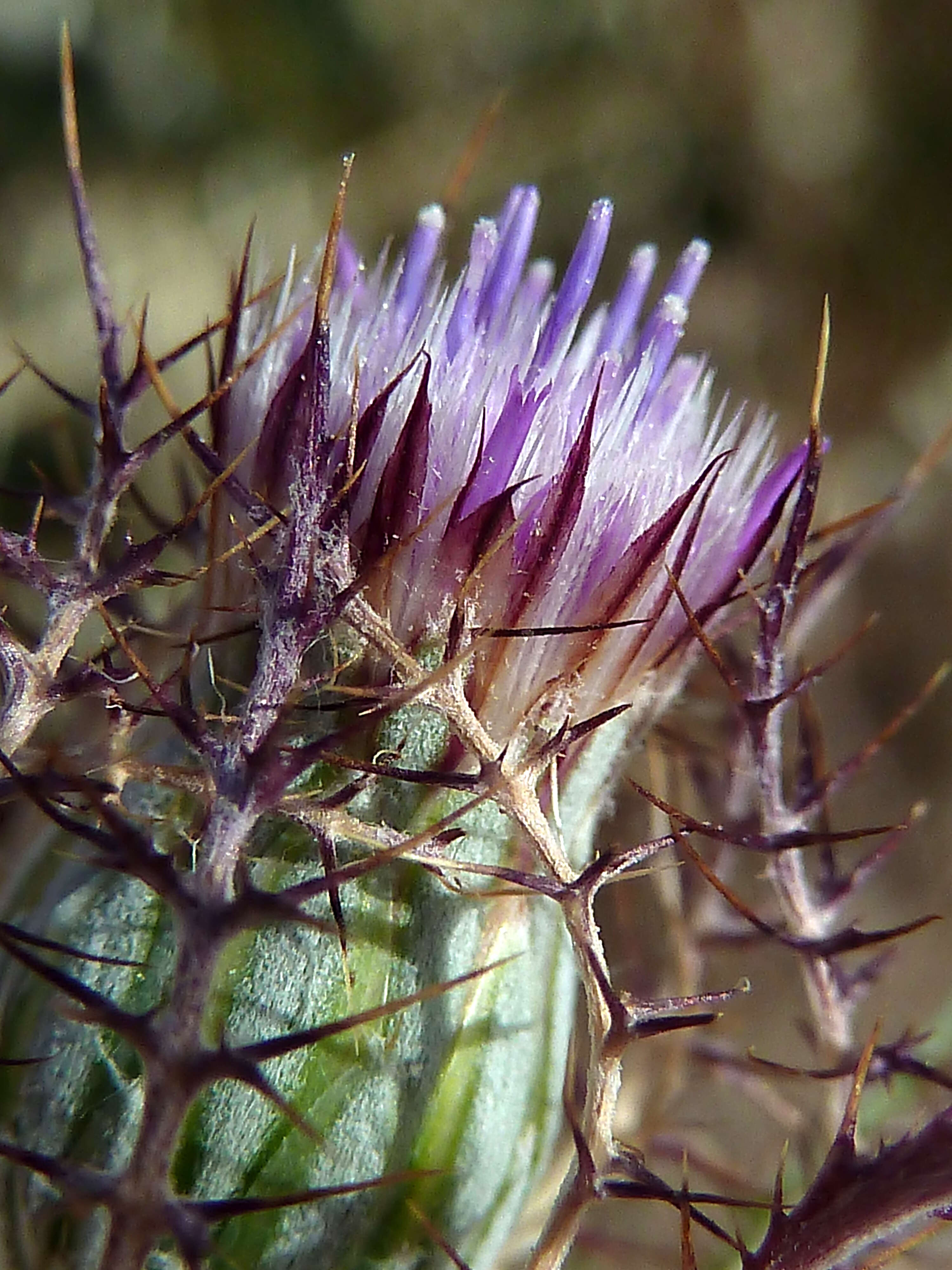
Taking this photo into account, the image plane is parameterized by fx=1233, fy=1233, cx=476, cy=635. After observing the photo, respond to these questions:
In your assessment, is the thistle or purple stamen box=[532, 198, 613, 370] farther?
purple stamen box=[532, 198, 613, 370]

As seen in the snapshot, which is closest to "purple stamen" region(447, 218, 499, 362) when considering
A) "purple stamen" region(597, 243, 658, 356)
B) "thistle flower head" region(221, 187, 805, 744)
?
"thistle flower head" region(221, 187, 805, 744)

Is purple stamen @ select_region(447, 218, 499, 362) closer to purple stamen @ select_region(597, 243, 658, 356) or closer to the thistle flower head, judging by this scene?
the thistle flower head

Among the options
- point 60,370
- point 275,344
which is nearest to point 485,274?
point 275,344

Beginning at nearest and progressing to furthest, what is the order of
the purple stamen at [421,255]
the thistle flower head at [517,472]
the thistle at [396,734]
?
the thistle at [396,734] < the thistle flower head at [517,472] < the purple stamen at [421,255]

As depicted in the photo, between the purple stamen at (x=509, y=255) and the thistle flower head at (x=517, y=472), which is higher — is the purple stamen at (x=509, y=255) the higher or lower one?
the higher one

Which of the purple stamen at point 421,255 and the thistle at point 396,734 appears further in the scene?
the purple stamen at point 421,255

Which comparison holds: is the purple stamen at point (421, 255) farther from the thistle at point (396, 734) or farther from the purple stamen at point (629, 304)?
the purple stamen at point (629, 304)

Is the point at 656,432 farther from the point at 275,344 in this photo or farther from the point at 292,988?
the point at 292,988

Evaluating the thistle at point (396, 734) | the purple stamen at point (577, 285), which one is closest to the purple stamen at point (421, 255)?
the thistle at point (396, 734)

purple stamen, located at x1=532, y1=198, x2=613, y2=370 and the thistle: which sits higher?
purple stamen, located at x1=532, y1=198, x2=613, y2=370
